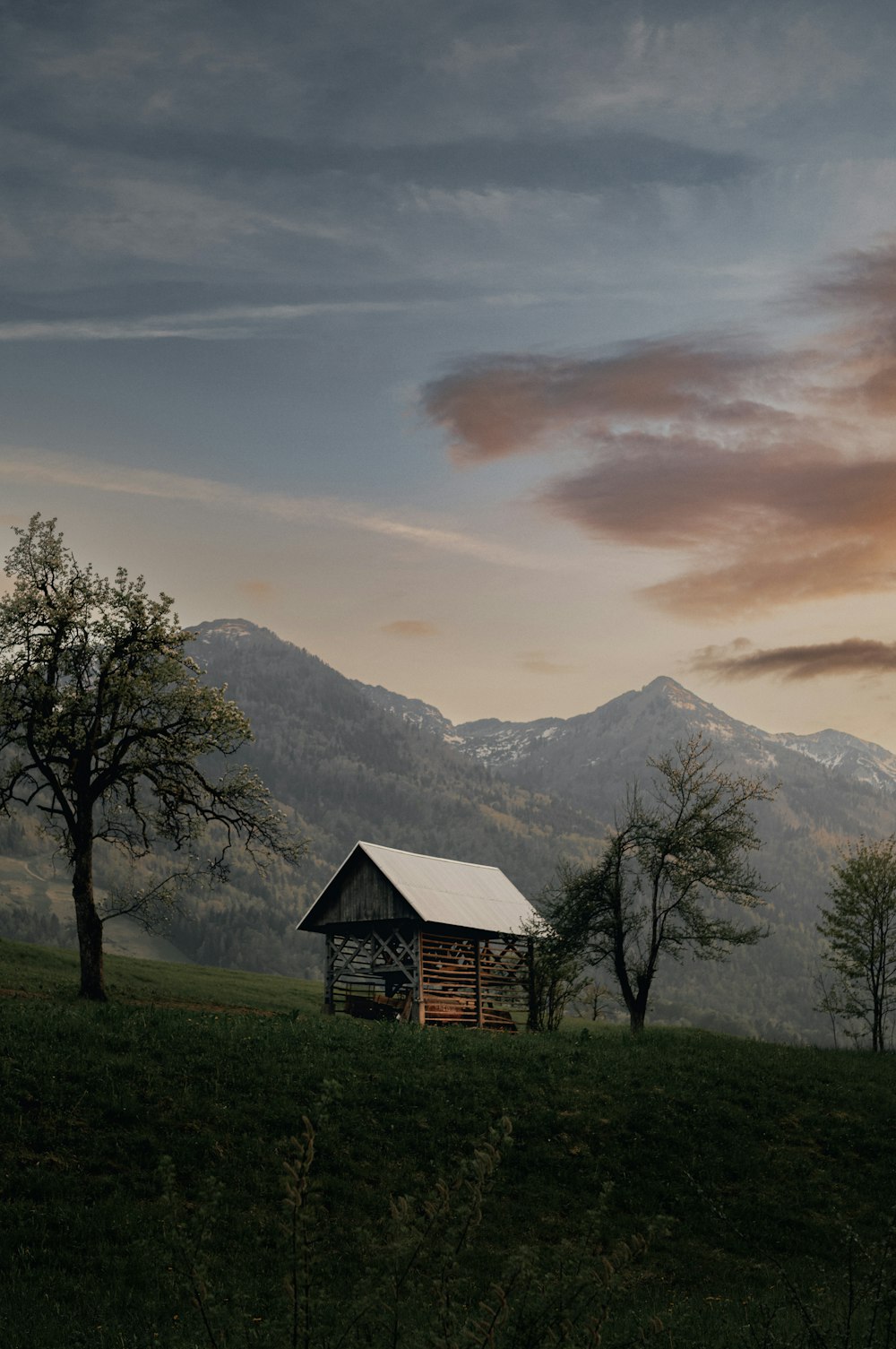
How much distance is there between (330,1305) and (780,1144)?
16104 millimetres

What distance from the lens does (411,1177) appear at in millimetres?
21750

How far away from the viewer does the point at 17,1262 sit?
1581 centimetres

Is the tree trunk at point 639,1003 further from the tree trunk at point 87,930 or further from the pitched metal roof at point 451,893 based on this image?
the tree trunk at point 87,930

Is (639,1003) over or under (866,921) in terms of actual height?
under

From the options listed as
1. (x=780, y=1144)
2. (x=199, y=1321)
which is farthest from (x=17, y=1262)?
(x=780, y=1144)

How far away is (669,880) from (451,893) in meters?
15.5

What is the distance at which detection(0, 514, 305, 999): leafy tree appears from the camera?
1396 inches

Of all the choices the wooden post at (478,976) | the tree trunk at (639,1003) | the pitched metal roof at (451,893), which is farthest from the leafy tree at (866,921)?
the wooden post at (478,976)

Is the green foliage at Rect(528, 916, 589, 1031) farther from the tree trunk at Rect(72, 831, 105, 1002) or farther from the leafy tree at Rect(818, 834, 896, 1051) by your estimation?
the tree trunk at Rect(72, 831, 105, 1002)

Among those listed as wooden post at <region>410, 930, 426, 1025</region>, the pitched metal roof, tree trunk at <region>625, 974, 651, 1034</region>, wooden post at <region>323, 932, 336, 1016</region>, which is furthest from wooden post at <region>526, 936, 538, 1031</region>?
wooden post at <region>323, 932, 336, 1016</region>

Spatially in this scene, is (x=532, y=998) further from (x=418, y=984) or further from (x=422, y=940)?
(x=422, y=940)

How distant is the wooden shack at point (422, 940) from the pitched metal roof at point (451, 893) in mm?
78

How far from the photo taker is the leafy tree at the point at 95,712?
35469 mm

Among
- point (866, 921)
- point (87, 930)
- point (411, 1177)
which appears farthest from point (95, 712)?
point (866, 921)
